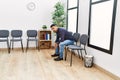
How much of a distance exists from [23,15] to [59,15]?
4.54ft

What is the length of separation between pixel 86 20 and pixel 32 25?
2501 mm

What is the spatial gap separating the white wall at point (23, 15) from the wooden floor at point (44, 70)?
68.5 inches

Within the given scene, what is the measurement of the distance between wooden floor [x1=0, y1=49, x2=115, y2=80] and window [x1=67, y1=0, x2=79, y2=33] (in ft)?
4.51

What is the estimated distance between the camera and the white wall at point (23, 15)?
558cm

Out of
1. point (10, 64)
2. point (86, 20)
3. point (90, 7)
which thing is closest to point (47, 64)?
point (10, 64)

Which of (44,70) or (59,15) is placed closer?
(44,70)

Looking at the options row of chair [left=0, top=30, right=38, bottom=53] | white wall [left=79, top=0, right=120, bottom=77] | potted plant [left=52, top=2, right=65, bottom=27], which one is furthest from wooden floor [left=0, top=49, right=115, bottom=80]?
potted plant [left=52, top=2, right=65, bottom=27]

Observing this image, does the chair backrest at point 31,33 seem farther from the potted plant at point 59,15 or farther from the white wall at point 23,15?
the potted plant at point 59,15

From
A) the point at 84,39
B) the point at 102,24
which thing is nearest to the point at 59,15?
the point at 84,39

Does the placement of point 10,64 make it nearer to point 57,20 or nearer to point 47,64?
point 47,64

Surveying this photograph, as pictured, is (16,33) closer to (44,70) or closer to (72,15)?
(72,15)

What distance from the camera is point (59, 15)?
5668 mm

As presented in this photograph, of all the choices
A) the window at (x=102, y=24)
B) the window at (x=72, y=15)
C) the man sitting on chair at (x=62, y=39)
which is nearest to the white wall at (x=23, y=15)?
the window at (x=72, y=15)

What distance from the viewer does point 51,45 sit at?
605 cm
